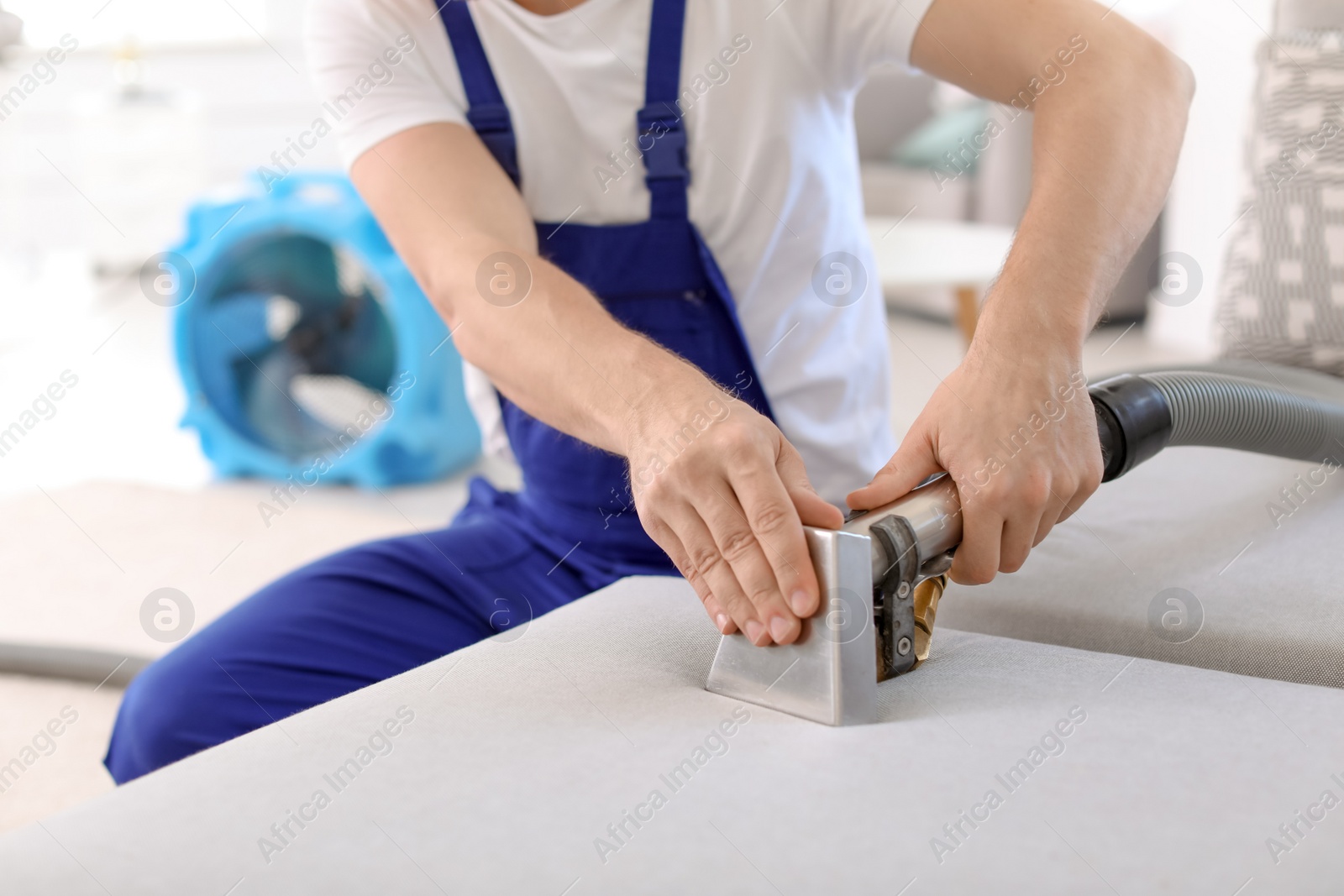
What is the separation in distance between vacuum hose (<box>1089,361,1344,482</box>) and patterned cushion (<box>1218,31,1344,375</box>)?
85 mm

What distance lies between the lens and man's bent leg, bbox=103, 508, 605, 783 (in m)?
0.93

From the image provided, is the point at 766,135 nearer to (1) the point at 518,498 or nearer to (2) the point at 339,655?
(1) the point at 518,498

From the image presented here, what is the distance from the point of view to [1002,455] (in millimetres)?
747

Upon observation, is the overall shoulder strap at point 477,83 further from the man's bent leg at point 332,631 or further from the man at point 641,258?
the man's bent leg at point 332,631

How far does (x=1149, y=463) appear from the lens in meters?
1.21

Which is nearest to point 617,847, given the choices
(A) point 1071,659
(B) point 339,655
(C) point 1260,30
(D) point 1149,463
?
(A) point 1071,659

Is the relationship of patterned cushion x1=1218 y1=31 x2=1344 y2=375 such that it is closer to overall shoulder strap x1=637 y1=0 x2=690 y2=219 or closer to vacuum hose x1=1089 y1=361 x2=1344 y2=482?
vacuum hose x1=1089 y1=361 x2=1344 y2=482

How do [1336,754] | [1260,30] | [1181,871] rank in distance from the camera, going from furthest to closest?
[1260,30] < [1336,754] < [1181,871]

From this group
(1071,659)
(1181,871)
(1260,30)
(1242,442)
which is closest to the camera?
(1181,871)

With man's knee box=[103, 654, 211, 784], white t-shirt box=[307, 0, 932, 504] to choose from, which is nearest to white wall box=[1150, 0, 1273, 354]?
white t-shirt box=[307, 0, 932, 504]

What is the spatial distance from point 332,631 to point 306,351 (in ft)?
5.55

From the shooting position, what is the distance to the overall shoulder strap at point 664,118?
3.56 feet

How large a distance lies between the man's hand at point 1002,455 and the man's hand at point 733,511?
0.09m

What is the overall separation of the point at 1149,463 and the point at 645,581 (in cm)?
59
